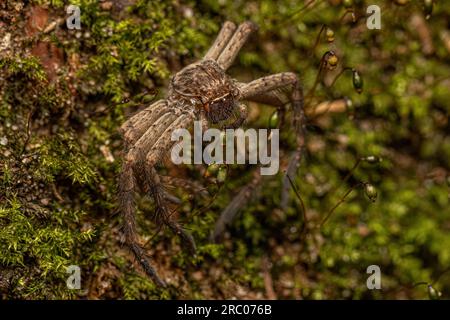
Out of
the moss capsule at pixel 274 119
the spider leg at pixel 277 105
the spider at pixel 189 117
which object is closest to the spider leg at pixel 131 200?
the spider at pixel 189 117

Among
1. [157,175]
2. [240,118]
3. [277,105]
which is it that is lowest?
[157,175]

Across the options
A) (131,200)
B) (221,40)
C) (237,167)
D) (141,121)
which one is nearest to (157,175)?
(131,200)

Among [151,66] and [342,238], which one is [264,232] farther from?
[151,66]

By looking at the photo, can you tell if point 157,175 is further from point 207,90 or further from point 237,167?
point 237,167

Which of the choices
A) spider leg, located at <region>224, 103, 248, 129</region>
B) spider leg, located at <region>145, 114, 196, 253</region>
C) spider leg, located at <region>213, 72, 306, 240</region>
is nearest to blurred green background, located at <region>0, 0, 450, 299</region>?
spider leg, located at <region>213, 72, 306, 240</region>

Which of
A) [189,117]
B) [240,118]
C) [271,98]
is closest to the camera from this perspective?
[189,117]

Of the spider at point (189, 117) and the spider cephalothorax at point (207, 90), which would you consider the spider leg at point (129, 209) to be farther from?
the spider cephalothorax at point (207, 90)
